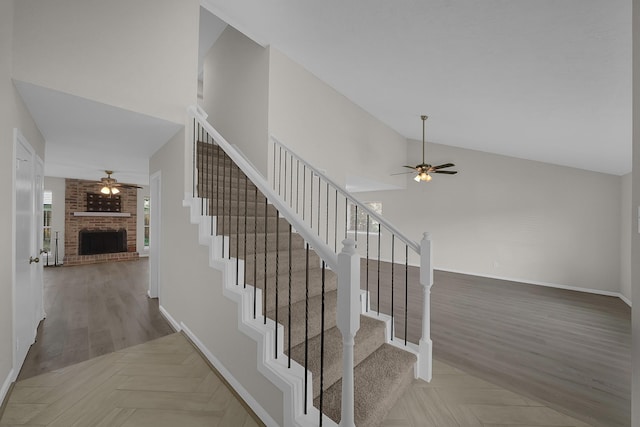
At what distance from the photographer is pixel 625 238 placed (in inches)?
183

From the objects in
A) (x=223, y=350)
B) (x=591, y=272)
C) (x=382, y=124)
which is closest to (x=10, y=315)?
(x=223, y=350)

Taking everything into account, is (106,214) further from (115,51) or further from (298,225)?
(298,225)

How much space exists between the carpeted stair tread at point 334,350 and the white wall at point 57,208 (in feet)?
27.2

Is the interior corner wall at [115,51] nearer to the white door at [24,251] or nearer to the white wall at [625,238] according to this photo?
the white door at [24,251]

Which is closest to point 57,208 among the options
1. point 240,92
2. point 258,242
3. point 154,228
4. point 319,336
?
point 154,228

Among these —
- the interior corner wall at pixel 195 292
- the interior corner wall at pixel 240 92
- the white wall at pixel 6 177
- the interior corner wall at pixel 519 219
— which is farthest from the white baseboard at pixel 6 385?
the interior corner wall at pixel 519 219

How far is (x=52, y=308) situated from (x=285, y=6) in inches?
188

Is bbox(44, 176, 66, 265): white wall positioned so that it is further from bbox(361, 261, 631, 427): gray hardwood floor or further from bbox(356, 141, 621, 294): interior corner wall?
bbox(356, 141, 621, 294): interior corner wall

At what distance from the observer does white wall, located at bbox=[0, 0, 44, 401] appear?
65.2 inches

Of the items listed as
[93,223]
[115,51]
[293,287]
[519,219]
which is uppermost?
[115,51]

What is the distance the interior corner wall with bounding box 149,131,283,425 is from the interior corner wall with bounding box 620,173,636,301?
20.8 feet

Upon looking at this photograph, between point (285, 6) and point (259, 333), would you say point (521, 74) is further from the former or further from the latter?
point (259, 333)

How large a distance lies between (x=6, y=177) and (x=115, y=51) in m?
1.30

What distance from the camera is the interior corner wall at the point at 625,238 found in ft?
14.8
